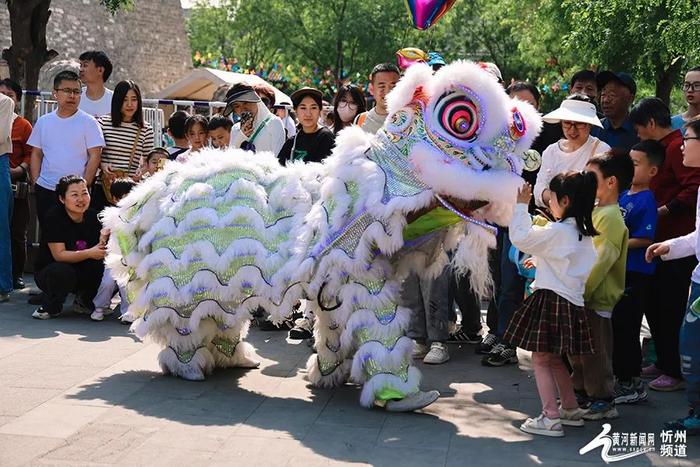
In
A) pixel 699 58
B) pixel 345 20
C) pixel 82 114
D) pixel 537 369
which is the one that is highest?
pixel 345 20

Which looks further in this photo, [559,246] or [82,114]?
[82,114]

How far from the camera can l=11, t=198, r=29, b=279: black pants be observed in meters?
8.45

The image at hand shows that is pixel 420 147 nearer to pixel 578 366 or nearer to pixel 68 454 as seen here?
pixel 578 366

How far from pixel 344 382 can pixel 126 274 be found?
1472mm

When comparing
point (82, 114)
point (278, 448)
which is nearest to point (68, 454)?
point (278, 448)

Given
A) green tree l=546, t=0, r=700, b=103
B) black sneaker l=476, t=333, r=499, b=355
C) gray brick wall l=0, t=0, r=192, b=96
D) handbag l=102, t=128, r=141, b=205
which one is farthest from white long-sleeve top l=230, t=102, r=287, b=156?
gray brick wall l=0, t=0, r=192, b=96

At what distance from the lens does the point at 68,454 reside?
4.04m

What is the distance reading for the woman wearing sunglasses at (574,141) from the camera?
5477mm

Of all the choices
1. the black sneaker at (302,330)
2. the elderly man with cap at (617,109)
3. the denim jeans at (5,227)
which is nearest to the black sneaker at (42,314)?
the denim jeans at (5,227)

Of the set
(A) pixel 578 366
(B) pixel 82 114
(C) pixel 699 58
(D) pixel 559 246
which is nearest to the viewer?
(D) pixel 559 246

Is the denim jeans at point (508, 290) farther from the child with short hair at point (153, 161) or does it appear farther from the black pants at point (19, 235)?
the black pants at point (19, 235)

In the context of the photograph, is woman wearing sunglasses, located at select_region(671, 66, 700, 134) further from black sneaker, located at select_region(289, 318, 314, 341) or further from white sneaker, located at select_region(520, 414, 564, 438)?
black sneaker, located at select_region(289, 318, 314, 341)

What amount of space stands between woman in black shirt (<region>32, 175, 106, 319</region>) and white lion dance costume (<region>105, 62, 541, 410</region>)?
1.87m

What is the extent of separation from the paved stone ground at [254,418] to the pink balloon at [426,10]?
2.30 meters
